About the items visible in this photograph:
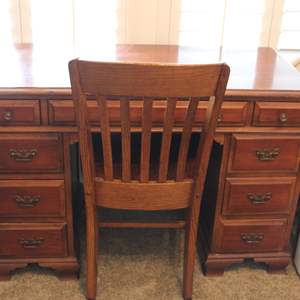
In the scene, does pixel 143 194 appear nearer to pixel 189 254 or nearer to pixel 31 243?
pixel 189 254

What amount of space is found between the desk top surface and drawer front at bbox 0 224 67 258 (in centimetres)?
Result: 54

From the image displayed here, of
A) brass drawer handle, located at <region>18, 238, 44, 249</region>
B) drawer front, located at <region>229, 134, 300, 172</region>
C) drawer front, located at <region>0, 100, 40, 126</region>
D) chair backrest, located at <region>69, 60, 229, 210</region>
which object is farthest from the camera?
brass drawer handle, located at <region>18, 238, 44, 249</region>

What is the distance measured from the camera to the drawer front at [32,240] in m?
1.67

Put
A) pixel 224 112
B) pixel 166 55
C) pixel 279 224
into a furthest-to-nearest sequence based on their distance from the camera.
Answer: pixel 166 55
pixel 279 224
pixel 224 112

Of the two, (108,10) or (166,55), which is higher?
(108,10)

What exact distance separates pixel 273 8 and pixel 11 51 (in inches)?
45.8

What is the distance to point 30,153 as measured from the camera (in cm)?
154

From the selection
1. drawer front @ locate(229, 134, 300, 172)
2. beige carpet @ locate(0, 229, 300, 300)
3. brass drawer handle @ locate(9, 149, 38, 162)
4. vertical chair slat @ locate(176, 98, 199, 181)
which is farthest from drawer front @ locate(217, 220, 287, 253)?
brass drawer handle @ locate(9, 149, 38, 162)

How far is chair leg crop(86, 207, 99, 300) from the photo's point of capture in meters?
1.55

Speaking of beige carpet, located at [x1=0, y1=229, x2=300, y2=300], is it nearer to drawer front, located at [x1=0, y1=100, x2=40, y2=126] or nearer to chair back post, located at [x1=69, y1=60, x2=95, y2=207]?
chair back post, located at [x1=69, y1=60, x2=95, y2=207]

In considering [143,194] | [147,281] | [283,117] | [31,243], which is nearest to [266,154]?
[283,117]

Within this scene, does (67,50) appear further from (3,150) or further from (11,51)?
(3,150)

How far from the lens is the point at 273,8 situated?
2.07 m

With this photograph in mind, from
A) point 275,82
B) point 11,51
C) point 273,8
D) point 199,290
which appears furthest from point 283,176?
point 11,51
